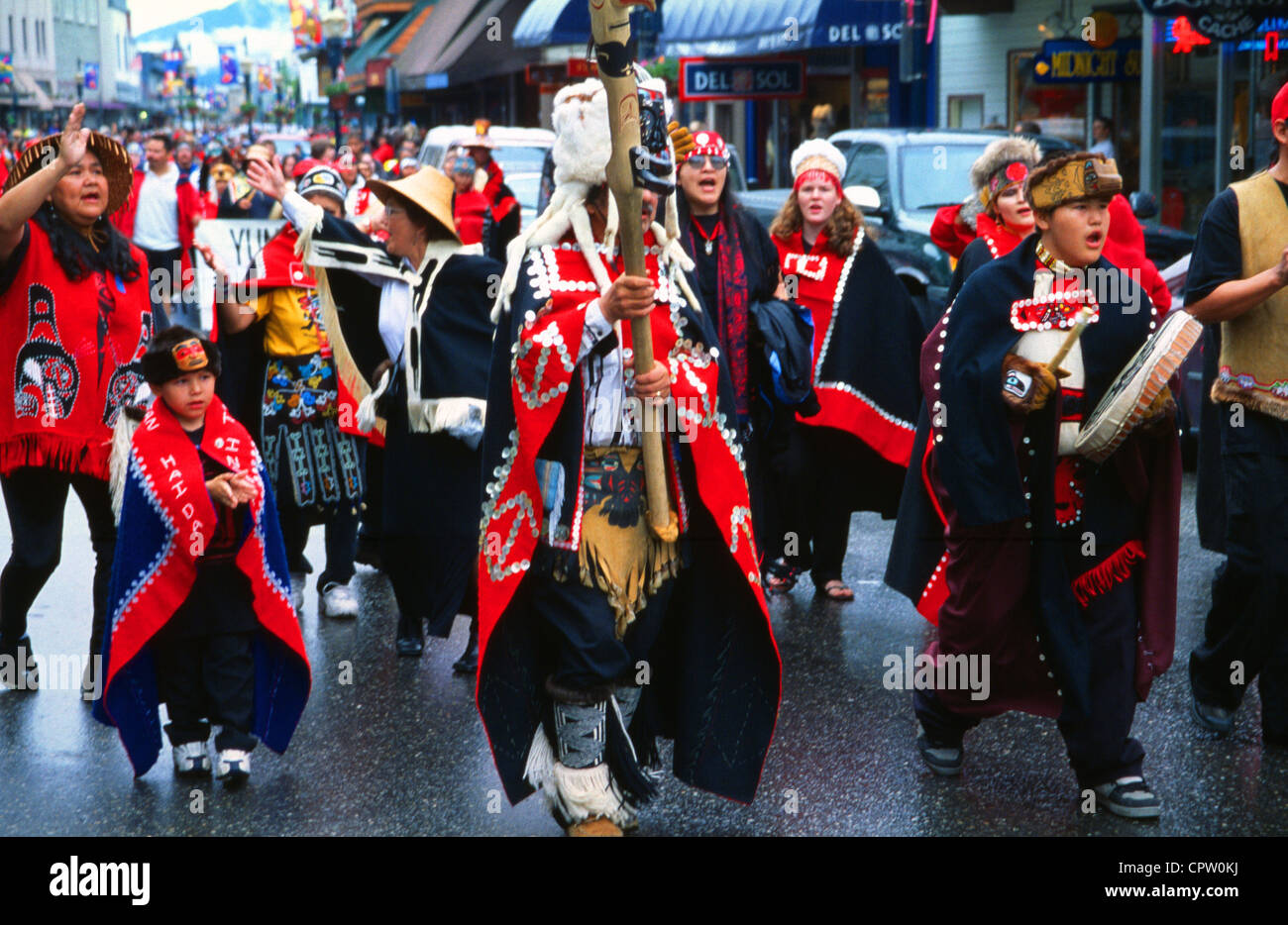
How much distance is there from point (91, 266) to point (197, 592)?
1402 millimetres

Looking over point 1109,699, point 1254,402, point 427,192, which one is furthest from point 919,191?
point 1109,699

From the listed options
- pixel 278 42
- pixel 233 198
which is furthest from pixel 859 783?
pixel 278 42

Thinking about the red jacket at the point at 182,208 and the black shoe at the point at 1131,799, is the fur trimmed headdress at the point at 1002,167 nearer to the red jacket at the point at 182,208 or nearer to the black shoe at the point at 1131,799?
the black shoe at the point at 1131,799

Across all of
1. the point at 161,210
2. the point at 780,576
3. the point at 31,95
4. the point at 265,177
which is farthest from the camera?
the point at 31,95

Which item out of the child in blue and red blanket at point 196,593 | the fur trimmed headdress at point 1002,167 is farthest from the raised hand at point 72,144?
the fur trimmed headdress at point 1002,167

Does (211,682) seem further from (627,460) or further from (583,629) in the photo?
(627,460)

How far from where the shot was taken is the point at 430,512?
6.31 metres

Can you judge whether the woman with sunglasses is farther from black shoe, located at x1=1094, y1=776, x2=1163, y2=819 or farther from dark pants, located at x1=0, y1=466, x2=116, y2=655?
black shoe, located at x1=1094, y1=776, x2=1163, y2=819

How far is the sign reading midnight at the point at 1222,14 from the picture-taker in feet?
39.5

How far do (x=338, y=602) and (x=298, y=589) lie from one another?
21.1 inches

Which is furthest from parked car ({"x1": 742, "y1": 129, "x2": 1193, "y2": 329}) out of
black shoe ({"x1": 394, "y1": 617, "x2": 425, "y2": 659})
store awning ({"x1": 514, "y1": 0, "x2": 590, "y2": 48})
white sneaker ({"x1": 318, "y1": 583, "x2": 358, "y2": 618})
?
store awning ({"x1": 514, "y1": 0, "x2": 590, "y2": 48})

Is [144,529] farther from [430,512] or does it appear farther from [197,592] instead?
[430,512]

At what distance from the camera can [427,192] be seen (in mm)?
6121

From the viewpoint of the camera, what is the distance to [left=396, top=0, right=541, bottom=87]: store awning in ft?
120
